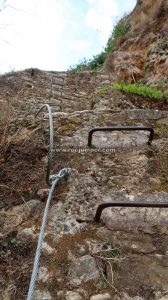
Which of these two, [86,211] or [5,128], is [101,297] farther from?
[5,128]

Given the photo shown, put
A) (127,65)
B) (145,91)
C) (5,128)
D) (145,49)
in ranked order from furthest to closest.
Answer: (145,49) < (127,65) < (145,91) < (5,128)

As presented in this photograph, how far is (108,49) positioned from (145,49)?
2.20m

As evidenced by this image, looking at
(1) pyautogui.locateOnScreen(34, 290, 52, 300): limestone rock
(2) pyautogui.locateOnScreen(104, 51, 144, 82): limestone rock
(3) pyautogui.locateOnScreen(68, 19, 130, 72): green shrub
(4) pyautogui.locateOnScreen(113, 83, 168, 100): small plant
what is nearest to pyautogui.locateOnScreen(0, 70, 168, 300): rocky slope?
(1) pyautogui.locateOnScreen(34, 290, 52, 300): limestone rock

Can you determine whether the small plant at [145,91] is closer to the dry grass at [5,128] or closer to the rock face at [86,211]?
the rock face at [86,211]

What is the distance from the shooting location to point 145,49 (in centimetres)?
845

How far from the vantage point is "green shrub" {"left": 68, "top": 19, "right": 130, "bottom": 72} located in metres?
10.2

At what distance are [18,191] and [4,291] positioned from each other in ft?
2.42

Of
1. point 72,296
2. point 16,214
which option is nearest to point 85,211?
point 16,214

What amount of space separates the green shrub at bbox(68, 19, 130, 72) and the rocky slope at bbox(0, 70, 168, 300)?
714cm

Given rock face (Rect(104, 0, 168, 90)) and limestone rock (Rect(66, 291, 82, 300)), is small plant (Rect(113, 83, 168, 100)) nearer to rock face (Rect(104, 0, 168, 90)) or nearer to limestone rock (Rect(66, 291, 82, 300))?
rock face (Rect(104, 0, 168, 90))

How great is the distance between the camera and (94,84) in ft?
24.6

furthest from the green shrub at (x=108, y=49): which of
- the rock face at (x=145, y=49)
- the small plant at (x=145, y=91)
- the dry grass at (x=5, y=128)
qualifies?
the dry grass at (x=5, y=128)

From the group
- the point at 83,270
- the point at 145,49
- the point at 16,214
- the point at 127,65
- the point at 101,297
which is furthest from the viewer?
the point at 145,49

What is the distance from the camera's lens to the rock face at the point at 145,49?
24.5ft
